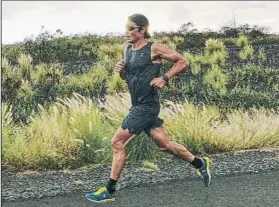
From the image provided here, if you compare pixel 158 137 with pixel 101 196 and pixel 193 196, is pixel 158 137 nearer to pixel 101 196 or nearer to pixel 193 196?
pixel 193 196

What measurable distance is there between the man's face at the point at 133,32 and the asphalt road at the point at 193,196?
4.41 feet

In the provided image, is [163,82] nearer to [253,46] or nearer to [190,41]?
[190,41]

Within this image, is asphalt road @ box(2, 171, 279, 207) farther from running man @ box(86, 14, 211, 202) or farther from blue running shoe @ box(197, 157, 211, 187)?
running man @ box(86, 14, 211, 202)

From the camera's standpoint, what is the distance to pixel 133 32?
632 cm

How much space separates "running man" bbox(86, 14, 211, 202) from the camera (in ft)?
20.7

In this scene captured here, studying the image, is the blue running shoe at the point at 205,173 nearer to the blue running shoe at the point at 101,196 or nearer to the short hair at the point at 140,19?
the blue running shoe at the point at 101,196

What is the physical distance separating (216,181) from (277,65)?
8.05 ft

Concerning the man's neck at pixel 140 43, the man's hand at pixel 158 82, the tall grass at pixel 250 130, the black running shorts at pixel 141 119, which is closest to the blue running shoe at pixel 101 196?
the black running shorts at pixel 141 119

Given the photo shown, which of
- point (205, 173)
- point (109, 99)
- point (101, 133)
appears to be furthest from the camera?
point (109, 99)

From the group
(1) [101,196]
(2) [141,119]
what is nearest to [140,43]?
(2) [141,119]

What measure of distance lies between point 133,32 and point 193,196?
1.50m

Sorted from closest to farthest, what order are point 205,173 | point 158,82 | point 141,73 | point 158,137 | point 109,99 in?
point 158,82 < point 141,73 < point 158,137 < point 205,173 < point 109,99

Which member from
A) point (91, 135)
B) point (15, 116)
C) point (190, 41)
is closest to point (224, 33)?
point (190, 41)

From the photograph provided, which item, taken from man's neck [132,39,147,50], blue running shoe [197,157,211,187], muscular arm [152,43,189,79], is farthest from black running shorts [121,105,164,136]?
blue running shoe [197,157,211,187]
